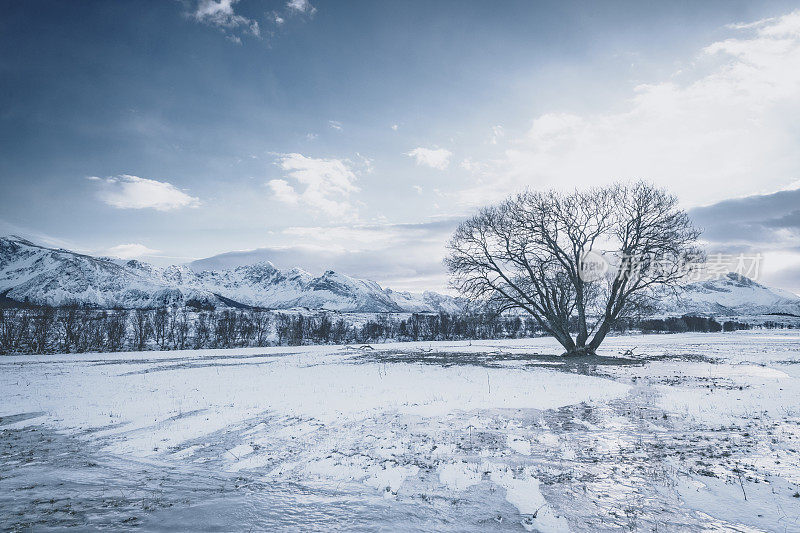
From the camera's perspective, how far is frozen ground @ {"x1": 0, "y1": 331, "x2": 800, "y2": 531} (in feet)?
20.4

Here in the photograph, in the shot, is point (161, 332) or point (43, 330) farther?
point (161, 332)

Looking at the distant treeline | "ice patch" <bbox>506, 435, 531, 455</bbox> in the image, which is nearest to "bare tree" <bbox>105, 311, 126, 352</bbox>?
the distant treeline

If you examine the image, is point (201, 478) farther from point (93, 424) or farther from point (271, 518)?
point (93, 424)

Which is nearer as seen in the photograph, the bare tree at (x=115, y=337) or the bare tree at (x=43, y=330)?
the bare tree at (x=43, y=330)

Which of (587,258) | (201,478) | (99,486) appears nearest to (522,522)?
(201,478)

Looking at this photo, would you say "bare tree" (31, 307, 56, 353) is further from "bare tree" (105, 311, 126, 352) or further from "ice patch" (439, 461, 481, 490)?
"ice patch" (439, 461, 481, 490)

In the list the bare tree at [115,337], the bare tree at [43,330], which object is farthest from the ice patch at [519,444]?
the bare tree at [115,337]

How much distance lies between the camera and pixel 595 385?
59.9ft

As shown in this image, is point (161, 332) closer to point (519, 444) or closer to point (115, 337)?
point (115, 337)

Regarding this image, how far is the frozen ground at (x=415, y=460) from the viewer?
20.4 feet

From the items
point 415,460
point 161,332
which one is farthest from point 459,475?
point 161,332

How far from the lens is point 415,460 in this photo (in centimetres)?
873

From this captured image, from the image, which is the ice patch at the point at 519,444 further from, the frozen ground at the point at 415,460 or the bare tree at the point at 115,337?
the bare tree at the point at 115,337

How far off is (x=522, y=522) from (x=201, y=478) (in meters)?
6.34
